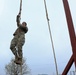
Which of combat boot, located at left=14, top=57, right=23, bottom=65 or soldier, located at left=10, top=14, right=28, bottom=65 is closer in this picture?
combat boot, located at left=14, top=57, right=23, bottom=65

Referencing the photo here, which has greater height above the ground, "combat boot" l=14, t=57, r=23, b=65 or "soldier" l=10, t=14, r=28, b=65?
"soldier" l=10, t=14, r=28, b=65

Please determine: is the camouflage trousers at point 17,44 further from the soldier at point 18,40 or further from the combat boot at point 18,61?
the combat boot at point 18,61

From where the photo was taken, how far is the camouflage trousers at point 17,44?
810 centimetres

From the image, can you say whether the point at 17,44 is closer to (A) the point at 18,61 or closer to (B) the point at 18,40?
(B) the point at 18,40

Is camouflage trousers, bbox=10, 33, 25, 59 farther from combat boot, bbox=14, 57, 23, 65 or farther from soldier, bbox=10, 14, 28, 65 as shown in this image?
combat boot, bbox=14, 57, 23, 65

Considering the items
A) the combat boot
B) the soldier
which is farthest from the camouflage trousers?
the combat boot

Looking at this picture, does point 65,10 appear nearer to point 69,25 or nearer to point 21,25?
point 69,25

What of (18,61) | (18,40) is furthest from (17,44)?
(18,61)

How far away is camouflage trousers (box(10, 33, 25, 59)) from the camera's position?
810 centimetres

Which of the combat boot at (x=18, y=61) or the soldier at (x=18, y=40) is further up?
the soldier at (x=18, y=40)

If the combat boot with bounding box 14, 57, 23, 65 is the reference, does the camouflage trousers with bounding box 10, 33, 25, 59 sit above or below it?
above

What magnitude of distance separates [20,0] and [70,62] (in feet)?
10.8

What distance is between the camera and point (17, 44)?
8.26 metres

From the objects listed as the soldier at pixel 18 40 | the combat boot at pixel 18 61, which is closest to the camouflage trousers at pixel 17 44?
the soldier at pixel 18 40
